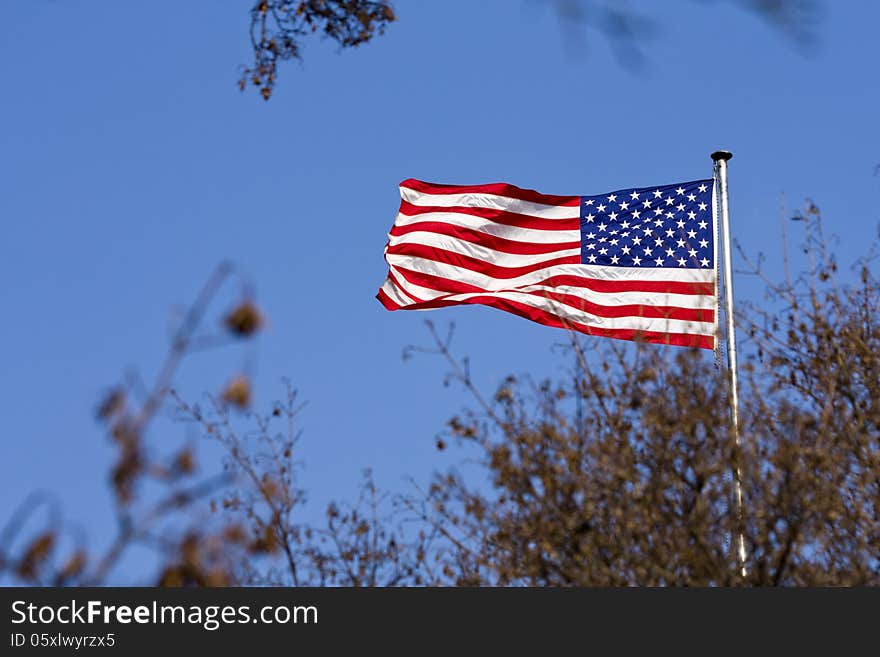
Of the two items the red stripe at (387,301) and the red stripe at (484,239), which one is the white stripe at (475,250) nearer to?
the red stripe at (484,239)

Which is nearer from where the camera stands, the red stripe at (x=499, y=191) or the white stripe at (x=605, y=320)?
the white stripe at (x=605, y=320)

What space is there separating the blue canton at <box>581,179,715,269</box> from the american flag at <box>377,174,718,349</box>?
1 cm

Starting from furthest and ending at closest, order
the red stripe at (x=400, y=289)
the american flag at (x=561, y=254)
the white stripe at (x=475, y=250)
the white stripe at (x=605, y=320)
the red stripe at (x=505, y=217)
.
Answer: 1. the red stripe at (x=505, y=217)
2. the white stripe at (x=475, y=250)
3. the red stripe at (x=400, y=289)
4. the american flag at (x=561, y=254)
5. the white stripe at (x=605, y=320)

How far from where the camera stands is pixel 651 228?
15844mm

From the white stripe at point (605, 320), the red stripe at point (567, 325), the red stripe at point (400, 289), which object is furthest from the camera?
the red stripe at point (400, 289)

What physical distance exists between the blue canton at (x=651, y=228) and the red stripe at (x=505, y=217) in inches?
12.9

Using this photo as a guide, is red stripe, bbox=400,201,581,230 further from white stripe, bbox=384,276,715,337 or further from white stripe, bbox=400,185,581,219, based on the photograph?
white stripe, bbox=384,276,715,337

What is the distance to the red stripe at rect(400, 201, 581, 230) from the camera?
53.4 ft

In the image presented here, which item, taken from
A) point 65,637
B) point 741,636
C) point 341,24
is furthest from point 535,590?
point 341,24

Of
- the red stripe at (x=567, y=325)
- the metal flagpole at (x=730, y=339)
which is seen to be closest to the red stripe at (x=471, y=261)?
the red stripe at (x=567, y=325)

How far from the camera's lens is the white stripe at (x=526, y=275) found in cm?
1537

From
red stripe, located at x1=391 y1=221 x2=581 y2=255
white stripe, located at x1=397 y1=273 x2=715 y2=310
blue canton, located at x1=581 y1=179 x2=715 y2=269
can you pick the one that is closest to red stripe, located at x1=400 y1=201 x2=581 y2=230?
red stripe, located at x1=391 y1=221 x2=581 y2=255

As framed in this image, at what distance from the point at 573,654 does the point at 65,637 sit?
3556mm

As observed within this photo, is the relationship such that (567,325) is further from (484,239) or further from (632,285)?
(484,239)
